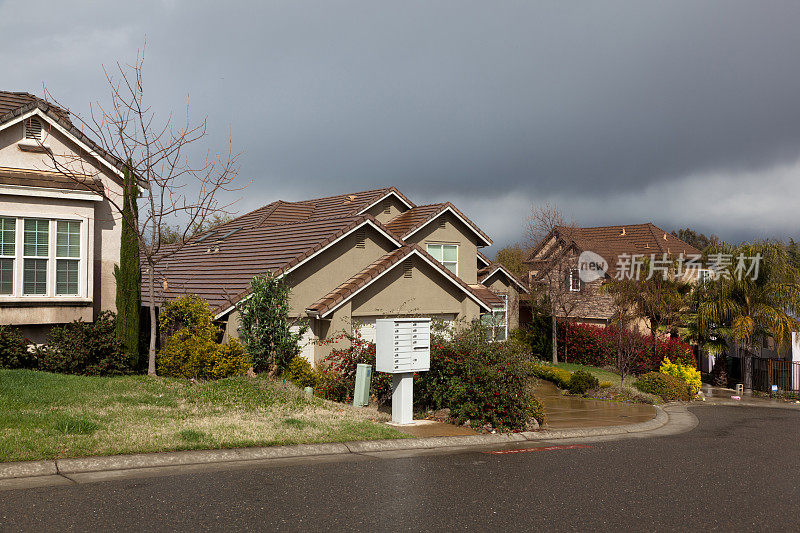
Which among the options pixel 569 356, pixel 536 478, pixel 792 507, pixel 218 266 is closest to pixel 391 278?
pixel 218 266

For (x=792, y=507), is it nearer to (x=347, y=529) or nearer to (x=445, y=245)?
(x=347, y=529)

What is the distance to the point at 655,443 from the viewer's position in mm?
14609

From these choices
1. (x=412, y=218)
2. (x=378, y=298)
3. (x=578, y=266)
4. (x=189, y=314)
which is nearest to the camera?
(x=189, y=314)

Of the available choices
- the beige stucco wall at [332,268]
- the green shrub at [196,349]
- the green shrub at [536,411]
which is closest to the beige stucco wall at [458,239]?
the beige stucco wall at [332,268]

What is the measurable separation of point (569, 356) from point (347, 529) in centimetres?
3237

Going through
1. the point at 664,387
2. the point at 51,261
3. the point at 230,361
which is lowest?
the point at 664,387

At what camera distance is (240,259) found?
24172 millimetres

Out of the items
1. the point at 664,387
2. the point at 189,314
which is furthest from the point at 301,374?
the point at 664,387

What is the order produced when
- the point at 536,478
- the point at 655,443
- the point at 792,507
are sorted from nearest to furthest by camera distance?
the point at 792,507 → the point at 536,478 → the point at 655,443

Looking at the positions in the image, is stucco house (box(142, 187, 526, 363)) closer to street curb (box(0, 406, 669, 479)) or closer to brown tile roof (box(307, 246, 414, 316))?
brown tile roof (box(307, 246, 414, 316))

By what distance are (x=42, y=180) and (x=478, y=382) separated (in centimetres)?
1246

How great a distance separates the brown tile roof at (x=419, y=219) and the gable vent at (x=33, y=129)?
14258 mm

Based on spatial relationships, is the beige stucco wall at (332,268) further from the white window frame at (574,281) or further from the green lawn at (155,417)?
the white window frame at (574,281)

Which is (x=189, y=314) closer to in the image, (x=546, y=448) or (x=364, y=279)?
(x=364, y=279)
